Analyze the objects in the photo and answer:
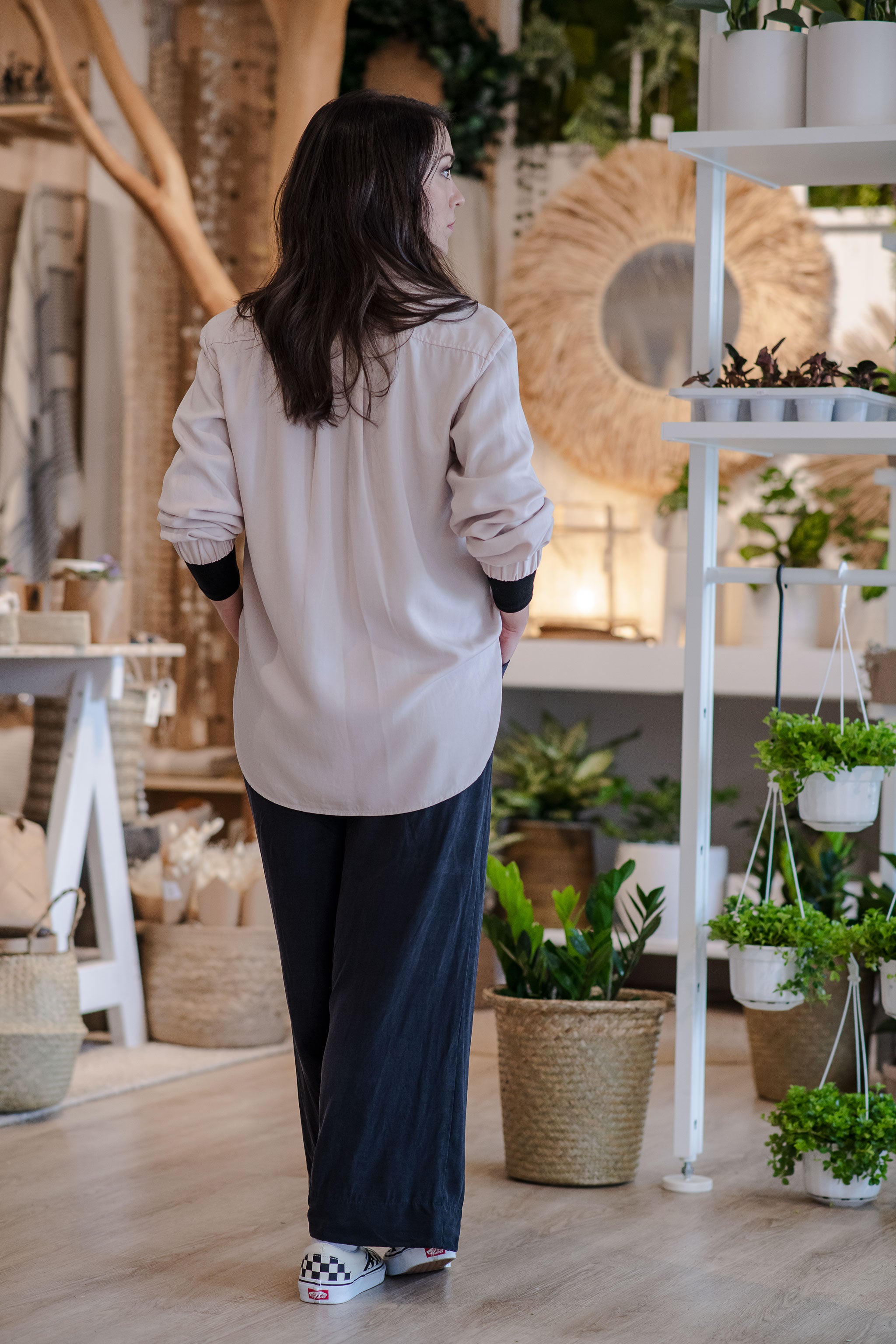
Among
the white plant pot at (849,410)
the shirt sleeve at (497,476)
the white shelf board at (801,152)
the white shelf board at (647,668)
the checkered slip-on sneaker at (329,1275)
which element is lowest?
the checkered slip-on sneaker at (329,1275)

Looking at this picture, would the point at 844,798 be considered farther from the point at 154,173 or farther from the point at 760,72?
the point at 154,173

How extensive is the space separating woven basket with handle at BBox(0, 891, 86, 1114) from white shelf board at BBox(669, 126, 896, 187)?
1828 millimetres

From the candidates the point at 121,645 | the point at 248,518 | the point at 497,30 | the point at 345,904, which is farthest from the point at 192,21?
the point at 345,904

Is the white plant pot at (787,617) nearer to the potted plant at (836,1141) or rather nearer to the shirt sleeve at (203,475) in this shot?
the potted plant at (836,1141)

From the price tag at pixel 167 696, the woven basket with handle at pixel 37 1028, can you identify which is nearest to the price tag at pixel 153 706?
the price tag at pixel 167 696

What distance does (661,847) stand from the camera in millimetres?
4012

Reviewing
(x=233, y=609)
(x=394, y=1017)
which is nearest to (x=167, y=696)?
(x=233, y=609)

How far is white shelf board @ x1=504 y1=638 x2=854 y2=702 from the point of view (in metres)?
4.08

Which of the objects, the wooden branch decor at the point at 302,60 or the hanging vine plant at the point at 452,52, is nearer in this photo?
the wooden branch decor at the point at 302,60

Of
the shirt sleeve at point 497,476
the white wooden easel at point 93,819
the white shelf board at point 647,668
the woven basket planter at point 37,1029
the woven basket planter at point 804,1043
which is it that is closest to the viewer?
the shirt sleeve at point 497,476

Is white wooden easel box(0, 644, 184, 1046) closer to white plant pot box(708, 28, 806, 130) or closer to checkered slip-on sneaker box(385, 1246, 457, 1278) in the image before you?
checkered slip-on sneaker box(385, 1246, 457, 1278)

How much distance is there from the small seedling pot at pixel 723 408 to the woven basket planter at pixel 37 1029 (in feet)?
5.13

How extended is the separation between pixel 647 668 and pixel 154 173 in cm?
178

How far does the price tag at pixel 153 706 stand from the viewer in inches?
147
